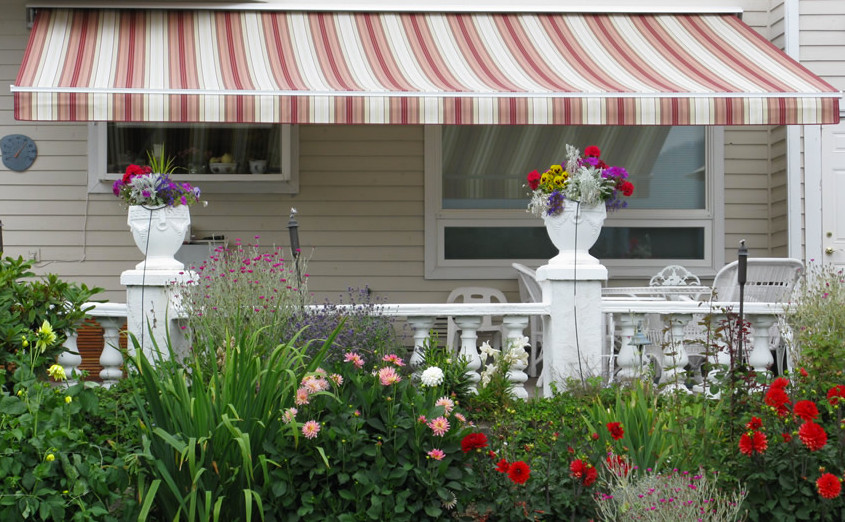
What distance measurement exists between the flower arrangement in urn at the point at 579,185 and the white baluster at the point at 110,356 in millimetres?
2624

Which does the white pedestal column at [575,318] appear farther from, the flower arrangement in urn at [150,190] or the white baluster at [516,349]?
the flower arrangement in urn at [150,190]

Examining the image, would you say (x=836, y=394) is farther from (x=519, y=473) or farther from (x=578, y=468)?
(x=519, y=473)

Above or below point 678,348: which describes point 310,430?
below

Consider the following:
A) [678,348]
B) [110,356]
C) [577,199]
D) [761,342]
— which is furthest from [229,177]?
[761,342]

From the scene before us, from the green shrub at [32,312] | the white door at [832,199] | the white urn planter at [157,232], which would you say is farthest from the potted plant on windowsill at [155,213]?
the white door at [832,199]

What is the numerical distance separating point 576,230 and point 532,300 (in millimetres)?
2026

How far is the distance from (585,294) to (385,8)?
11.9ft

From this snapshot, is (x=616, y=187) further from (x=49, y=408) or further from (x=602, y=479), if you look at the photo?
(x=49, y=408)

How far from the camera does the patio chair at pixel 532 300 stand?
7171 millimetres

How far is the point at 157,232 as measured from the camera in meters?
5.43

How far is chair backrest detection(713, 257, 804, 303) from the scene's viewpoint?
6559mm

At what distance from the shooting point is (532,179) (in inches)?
219

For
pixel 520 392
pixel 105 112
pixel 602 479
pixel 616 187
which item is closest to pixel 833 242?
pixel 616 187

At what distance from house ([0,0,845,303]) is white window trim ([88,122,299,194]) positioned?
0.01 metres
